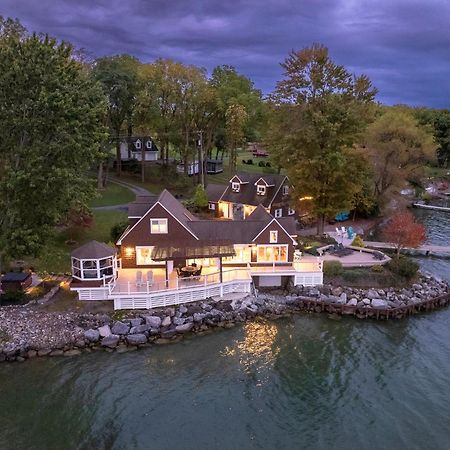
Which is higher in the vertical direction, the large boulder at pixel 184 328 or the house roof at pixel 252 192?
the house roof at pixel 252 192

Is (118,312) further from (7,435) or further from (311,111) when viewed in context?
(311,111)

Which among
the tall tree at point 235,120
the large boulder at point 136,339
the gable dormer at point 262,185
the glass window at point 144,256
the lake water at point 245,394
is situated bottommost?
the lake water at point 245,394

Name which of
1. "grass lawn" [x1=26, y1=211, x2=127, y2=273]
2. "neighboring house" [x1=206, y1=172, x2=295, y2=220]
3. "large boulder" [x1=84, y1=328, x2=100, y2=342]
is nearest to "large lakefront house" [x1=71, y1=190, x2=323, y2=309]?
"grass lawn" [x1=26, y1=211, x2=127, y2=273]

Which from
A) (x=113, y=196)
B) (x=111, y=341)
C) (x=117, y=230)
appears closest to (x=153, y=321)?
(x=111, y=341)

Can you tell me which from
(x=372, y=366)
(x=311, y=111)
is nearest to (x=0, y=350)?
(x=372, y=366)

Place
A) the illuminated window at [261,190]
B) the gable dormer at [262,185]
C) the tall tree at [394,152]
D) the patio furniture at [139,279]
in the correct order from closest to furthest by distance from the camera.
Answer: the patio furniture at [139,279]
the gable dormer at [262,185]
the illuminated window at [261,190]
the tall tree at [394,152]

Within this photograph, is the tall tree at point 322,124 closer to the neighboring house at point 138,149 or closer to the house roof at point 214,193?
the house roof at point 214,193

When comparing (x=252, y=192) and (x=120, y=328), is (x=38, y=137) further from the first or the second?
(x=252, y=192)

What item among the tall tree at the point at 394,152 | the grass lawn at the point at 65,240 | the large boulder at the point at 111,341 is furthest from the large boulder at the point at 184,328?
the tall tree at the point at 394,152
